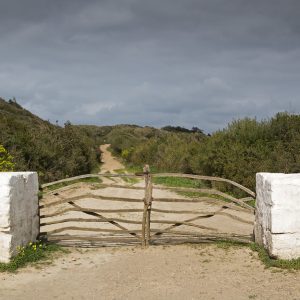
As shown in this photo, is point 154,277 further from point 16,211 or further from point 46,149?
point 46,149

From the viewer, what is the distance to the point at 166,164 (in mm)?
28156

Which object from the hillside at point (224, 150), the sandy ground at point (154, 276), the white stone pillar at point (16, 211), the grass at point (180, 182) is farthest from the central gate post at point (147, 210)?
the grass at point (180, 182)

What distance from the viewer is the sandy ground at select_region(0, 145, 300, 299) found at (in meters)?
6.56

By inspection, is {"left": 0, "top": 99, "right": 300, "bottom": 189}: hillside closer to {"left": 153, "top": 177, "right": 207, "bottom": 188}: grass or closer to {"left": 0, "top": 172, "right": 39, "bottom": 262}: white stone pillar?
{"left": 153, "top": 177, "right": 207, "bottom": 188}: grass

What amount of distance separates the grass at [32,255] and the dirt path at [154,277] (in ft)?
0.67

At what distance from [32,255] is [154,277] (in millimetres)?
2315

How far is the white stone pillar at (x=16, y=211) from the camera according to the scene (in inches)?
297

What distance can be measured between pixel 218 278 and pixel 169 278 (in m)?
0.76

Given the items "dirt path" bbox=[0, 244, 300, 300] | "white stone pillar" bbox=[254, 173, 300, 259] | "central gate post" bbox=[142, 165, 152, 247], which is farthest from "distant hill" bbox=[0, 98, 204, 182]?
"white stone pillar" bbox=[254, 173, 300, 259]

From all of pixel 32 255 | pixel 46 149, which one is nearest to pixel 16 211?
pixel 32 255

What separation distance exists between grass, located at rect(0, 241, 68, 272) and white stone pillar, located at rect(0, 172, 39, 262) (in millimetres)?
107

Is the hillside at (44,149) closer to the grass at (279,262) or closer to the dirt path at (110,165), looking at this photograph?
the dirt path at (110,165)

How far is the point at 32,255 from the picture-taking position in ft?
26.8

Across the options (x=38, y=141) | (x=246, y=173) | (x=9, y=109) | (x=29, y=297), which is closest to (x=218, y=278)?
(x=29, y=297)
